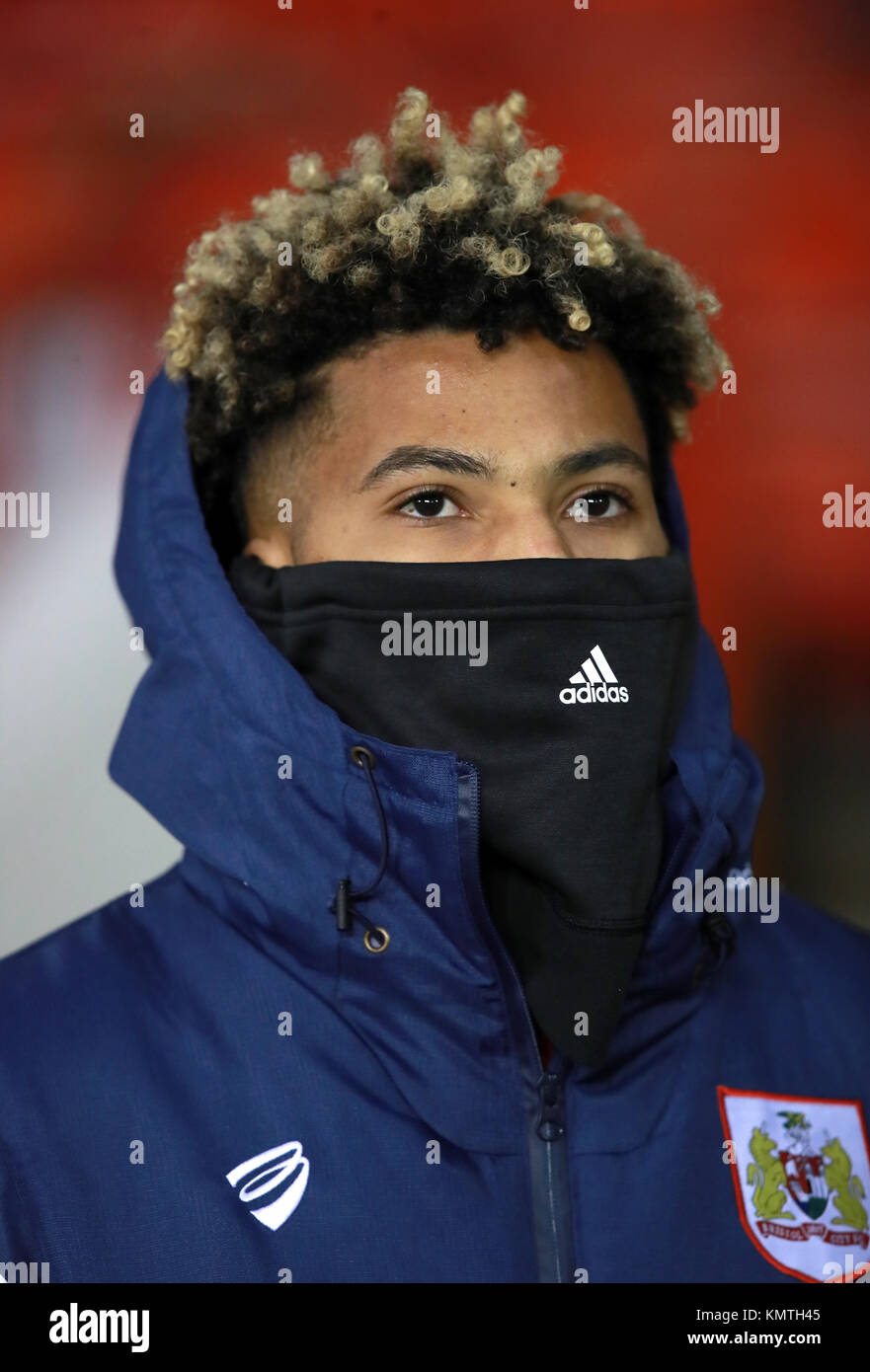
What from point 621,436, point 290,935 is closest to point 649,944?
point 290,935

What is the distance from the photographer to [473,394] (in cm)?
171

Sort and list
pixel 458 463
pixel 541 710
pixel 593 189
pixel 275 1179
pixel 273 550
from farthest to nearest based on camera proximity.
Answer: pixel 593 189
pixel 273 550
pixel 458 463
pixel 541 710
pixel 275 1179

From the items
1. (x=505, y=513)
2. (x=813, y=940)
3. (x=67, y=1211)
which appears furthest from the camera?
(x=813, y=940)

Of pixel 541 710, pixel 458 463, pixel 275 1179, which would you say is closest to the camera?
pixel 275 1179

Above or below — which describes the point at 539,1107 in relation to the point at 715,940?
below

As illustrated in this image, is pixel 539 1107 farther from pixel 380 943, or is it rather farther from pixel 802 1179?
pixel 802 1179

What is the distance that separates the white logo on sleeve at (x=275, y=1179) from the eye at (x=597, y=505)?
0.89m

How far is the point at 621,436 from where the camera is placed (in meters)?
1.79

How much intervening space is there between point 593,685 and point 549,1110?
0.51 meters

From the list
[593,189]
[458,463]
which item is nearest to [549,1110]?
[458,463]

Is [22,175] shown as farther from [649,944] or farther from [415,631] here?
[649,944]

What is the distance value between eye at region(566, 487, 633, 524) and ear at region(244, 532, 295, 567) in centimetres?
40

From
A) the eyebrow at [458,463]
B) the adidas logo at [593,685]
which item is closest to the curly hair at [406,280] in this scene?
the eyebrow at [458,463]

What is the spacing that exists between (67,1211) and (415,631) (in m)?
0.76
